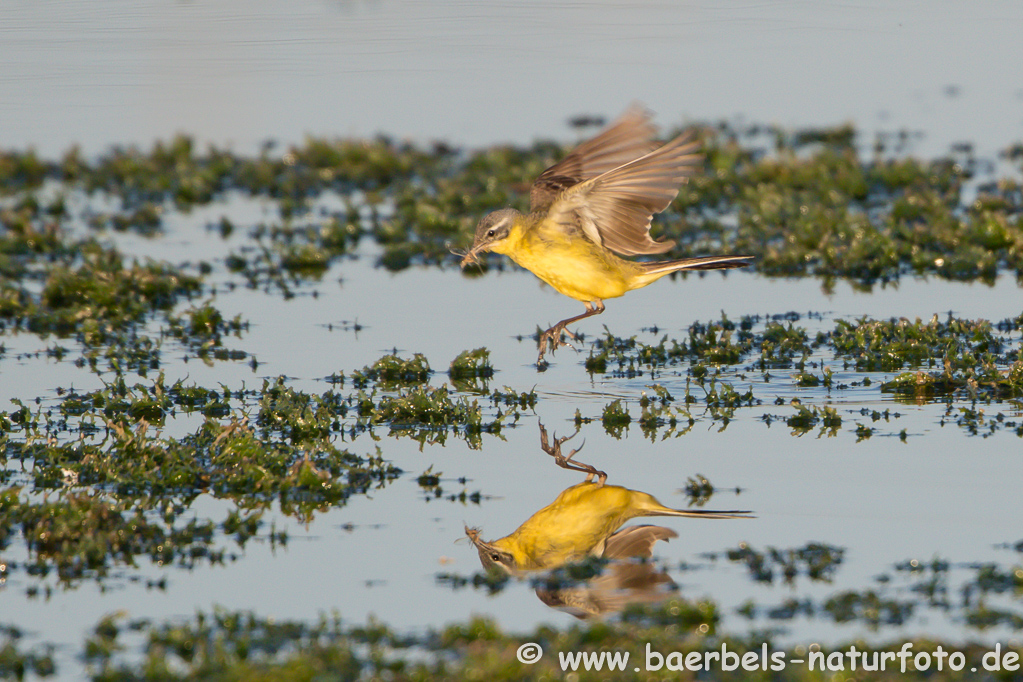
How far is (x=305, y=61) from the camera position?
19.9m

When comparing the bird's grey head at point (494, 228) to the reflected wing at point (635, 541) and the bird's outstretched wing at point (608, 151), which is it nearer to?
the bird's outstretched wing at point (608, 151)

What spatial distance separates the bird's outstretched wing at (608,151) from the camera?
7.71 meters

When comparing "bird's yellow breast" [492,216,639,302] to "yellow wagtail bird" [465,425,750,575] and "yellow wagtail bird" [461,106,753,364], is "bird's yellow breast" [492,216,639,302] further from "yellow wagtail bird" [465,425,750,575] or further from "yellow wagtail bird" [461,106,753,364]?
"yellow wagtail bird" [465,425,750,575]

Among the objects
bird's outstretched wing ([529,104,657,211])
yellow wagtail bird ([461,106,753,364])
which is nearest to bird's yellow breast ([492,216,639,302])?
yellow wagtail bird ([461,106,753,364])

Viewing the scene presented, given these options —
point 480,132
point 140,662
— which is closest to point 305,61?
point 480,132

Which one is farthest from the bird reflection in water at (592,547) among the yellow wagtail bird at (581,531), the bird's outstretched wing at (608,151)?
the bird's outstretched wing at (608,151)

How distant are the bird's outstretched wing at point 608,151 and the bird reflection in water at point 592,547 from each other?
1737 millimetres

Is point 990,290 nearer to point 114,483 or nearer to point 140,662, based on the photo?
point 114,483

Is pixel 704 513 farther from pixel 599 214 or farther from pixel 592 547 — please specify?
pixel 599 214

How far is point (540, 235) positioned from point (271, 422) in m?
1.88

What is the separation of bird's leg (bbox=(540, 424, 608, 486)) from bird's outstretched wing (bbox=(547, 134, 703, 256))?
3.96ft

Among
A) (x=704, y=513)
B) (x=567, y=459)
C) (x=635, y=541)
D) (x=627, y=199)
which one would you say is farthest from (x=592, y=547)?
(x=627, y=199)

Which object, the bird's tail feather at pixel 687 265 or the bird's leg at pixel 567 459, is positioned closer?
the bird's leg at pixel 567 459

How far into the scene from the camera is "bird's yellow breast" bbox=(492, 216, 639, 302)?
7.91 m
